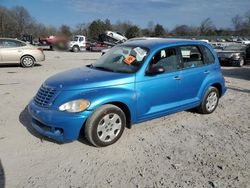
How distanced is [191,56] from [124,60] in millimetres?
1567

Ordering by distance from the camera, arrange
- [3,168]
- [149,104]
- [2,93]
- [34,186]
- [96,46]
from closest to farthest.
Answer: [34,186]
[3,168]
[149,104]
[2,93]
[96,46]

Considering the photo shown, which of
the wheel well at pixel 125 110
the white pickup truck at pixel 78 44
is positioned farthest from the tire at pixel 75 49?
the wheel well at pixel 125 110

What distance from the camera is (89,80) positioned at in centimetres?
443

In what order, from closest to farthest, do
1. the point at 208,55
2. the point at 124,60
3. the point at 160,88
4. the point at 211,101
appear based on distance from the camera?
the point at 160,88, the point at 124,60, the point at 208,55, the point at 211,101

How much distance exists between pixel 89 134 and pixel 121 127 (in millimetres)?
606

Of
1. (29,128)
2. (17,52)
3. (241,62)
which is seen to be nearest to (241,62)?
(241,62)

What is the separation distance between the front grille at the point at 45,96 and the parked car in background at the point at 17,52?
966 cm

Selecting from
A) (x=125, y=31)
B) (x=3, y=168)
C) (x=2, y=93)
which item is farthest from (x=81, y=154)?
(x=125, y=31)

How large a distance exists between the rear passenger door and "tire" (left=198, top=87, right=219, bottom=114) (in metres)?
0.30

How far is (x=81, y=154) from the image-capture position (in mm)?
4184

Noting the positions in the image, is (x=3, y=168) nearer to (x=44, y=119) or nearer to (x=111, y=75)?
(x=44, y=119)

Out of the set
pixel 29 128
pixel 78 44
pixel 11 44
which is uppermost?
pixel 78 44

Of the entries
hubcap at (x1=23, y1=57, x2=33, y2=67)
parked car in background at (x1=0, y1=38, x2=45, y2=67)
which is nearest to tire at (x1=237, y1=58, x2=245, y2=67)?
parked car in background at (x1=0, y1=38, x2=45, y2=67)

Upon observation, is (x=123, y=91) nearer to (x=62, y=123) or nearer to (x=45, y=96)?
(x=62, y=123)
